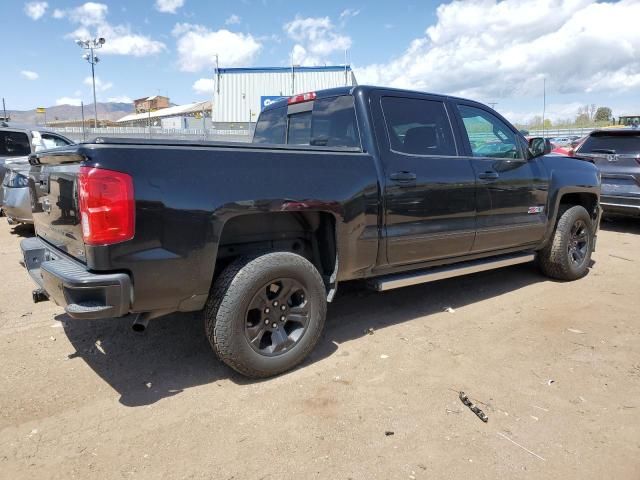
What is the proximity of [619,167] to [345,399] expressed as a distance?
25.2 ft

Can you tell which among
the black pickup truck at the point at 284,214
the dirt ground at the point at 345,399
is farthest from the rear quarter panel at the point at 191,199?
the dirt ground at the point at 345,399

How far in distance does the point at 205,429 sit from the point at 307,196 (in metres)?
1.52

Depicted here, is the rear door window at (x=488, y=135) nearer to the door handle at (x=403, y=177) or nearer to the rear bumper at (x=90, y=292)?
the door handle at (x=403, y=177)

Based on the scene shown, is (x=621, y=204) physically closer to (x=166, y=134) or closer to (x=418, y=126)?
(x=418, y=126)

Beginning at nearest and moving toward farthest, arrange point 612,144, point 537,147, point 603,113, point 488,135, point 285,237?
point 285,237 < point 488,135 < point 537,147 < point 612,144 < point 603,113

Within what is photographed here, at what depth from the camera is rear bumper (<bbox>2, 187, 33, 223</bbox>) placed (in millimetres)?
6488

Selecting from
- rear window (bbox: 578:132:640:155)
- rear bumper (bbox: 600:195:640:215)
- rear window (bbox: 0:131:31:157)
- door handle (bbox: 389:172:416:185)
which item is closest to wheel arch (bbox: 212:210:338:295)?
door handle (bbox: 389:172:416:185)

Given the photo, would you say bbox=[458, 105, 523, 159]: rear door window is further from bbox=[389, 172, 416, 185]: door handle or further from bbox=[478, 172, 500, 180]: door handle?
bbox=[389, 172, 416, 185]: door handle

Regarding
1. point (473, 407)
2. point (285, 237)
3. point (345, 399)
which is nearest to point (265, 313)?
point (285, 237)

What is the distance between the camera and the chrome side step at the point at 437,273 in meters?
3.85

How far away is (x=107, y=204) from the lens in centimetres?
256

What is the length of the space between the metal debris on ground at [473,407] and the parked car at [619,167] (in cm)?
691

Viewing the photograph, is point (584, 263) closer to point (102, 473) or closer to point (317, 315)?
point (317, 315)

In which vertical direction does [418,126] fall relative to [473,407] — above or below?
above
